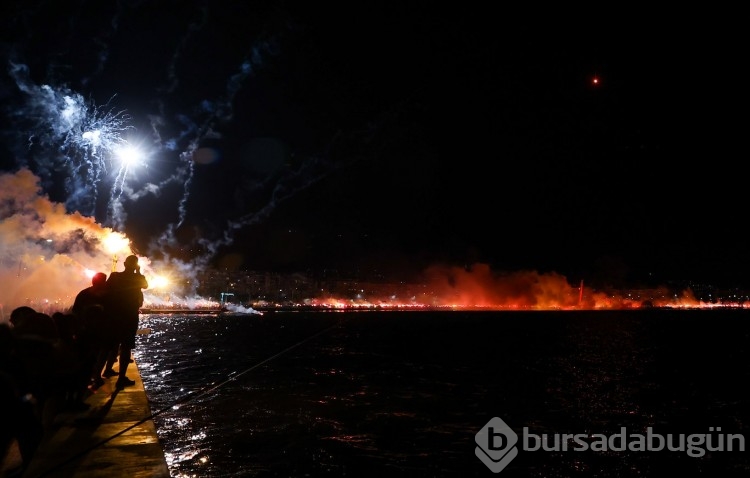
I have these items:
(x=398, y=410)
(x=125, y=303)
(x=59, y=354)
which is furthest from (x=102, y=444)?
(x=398, y=410)

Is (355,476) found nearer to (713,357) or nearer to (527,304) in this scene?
(713,357)

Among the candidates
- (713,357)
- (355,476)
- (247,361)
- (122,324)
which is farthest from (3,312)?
(713,357)

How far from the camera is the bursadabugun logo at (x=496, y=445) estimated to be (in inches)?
286

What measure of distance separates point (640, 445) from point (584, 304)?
176 metres

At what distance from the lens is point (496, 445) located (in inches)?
316

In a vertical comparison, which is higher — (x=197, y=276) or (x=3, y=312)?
(x=197, y=276)

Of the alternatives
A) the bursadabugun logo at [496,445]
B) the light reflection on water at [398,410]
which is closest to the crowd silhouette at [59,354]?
the light reflection on water at [398,410]

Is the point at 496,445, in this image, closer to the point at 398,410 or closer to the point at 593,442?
the point at 593,442

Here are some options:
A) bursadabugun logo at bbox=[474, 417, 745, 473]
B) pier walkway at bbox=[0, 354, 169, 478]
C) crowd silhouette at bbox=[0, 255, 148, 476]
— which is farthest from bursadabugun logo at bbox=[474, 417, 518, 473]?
crowd silhouette at bbox=[0, 255, 148, 476]

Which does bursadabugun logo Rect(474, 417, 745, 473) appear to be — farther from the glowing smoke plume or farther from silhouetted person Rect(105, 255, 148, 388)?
the glowing smoke plume

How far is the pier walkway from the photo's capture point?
4.57 metres

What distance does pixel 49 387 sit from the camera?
18.1ft

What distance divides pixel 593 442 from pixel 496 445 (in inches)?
65.2

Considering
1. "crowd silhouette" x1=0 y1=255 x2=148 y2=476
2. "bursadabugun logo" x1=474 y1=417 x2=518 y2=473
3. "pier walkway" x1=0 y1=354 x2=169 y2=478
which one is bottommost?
"bursadabugun logo" x1=474 y1=417 x2=518 y2=473
